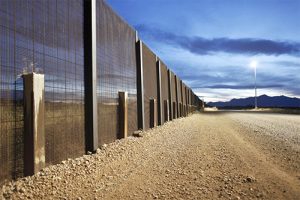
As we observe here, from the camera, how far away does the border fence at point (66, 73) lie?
424cm

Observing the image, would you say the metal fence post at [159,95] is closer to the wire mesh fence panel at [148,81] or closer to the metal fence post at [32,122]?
the wire mesh fence panel at [148,81]

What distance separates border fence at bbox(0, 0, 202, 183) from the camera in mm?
4242

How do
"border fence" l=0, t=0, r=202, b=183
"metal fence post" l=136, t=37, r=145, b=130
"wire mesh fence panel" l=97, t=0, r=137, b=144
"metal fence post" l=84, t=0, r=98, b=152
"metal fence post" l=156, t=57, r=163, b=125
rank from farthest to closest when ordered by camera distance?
"metal fence post" l=156, t=57, r=163, b=125 → "metal fence post" l=136, t=37, r=145, b=130 → "wire mesh fence panel" l=97, t=0, r=137, b=144 → "metal fence post" l=84, t=0, r=98, b=152 → "border fence" l=0, t=0, r=202, b=183

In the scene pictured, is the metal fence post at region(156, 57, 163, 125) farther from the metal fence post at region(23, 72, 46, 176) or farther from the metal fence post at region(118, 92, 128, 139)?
the metal fence post at region(23, 72, 46, 176)

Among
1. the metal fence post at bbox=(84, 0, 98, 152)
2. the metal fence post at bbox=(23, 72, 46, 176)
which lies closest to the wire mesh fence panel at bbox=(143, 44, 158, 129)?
the metal fence post at bbox=(84, 0, 98, 152)

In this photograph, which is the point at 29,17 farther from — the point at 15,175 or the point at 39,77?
the point at 15,175

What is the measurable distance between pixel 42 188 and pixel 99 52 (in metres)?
3.88

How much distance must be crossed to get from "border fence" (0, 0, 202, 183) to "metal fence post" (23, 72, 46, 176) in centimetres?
6

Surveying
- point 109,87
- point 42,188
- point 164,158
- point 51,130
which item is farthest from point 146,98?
point 42,188

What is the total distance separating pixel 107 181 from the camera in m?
5.10

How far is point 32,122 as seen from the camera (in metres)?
4.49

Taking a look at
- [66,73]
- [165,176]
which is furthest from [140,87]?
[165,176]

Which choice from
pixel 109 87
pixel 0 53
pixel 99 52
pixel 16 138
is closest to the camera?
pixel 0 53

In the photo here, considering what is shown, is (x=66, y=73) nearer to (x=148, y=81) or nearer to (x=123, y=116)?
(x=123, y=116)
